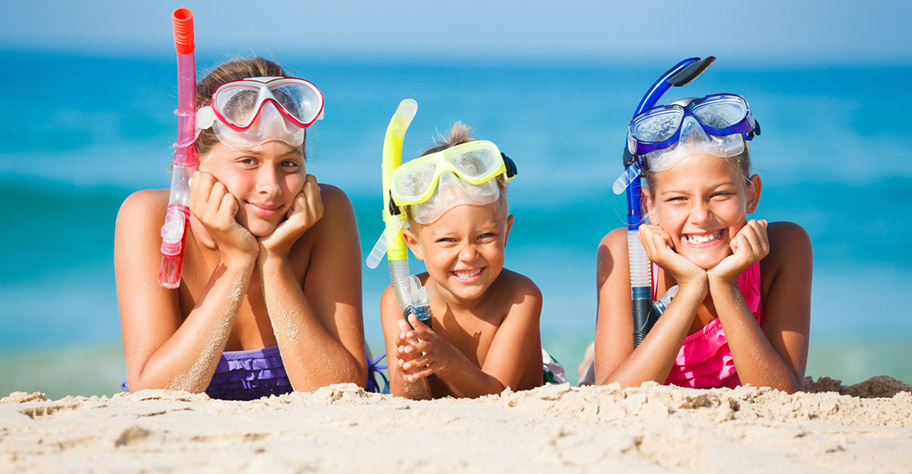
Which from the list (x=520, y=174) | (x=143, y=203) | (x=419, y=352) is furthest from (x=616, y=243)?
(x=520, y=174)

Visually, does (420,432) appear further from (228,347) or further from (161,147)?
(161,147)

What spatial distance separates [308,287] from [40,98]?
16.0 meters

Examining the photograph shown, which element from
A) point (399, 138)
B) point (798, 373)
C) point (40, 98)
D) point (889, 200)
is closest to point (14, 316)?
point (399, 138)

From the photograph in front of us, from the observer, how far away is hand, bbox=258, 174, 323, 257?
3465 millimetres

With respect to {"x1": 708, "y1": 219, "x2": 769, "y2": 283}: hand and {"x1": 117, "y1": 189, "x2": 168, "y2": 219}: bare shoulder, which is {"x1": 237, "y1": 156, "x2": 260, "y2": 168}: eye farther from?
{"x1": 708, "y1": 219, "x2": 769, "y2": 283}: hand

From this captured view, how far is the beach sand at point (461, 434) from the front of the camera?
201 centimetres

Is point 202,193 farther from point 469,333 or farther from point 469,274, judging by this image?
point 469,333

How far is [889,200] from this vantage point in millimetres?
14414

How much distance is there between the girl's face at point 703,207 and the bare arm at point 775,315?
0.14 m

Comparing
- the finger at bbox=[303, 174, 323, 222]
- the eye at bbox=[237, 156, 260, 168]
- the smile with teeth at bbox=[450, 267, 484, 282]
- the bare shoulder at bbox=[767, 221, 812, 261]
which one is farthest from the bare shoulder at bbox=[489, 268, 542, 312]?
the eye at bbox=[237, 156, 260, 168]

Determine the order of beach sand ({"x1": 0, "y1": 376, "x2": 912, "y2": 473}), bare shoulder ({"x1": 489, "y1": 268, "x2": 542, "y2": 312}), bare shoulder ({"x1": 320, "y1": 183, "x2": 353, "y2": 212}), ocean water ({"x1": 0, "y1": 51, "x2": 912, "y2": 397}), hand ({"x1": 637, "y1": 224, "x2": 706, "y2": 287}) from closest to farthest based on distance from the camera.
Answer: beach sand ({"x1": 0, "y1": 376, "x2": 912, "y2": 473}) < hand ({"x1": 637, "y1": 224, "x2": 706, "y2": 287}) < bare shoulder ({"x1": 489, "y1": 268, "x2": 542, "y2": 312}) < bare shoulder ({"x1": 320, "y1": 183, "x2": 353, "y2": 212}) < ocean water ({"x1": 0, "y1": 51, "x2": 912, "y2": 397})

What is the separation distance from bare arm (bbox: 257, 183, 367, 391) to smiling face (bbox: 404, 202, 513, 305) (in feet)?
1.38

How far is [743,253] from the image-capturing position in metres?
3.36

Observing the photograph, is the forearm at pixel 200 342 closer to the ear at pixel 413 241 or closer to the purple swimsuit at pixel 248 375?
the purple swimsuit at pixel 248 375
